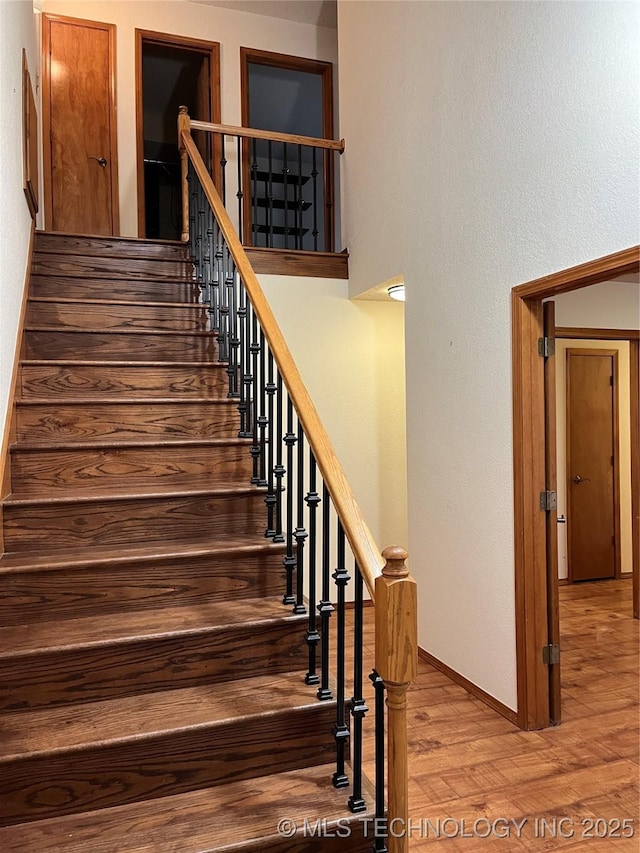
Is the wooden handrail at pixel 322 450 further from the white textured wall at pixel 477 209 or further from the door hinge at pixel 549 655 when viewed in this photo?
the door hinge at pixel 549 655

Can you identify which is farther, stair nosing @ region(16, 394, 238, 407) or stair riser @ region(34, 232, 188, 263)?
stair riser @ region(34, 232, 188, 263)

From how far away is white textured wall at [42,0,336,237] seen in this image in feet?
17.5

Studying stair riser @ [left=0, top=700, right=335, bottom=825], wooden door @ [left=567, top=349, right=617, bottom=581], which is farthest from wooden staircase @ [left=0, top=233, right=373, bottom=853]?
wooden door @ [left=567, top=349, right=617, bottom=581]

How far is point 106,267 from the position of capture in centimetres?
388

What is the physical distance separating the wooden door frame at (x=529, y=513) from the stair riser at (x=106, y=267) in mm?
2212

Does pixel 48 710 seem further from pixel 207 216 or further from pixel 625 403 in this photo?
pixel 625 403

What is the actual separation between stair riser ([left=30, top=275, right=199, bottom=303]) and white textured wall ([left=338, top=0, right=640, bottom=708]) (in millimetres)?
1297

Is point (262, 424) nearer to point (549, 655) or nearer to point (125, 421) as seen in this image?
point (125, 421)

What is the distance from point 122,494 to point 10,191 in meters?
1.43

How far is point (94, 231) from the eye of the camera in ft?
17.7

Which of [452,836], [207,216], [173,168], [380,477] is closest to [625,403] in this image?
[380,477]

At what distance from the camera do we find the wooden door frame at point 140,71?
17.8 feet

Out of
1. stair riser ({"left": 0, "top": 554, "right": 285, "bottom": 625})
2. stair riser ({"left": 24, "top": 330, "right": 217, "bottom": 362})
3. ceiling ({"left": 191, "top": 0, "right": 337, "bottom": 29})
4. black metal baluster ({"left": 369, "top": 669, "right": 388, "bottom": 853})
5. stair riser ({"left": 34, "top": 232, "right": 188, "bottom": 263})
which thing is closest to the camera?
black metal baluster ({"left": 369, "top": 669, "right": 388, "bottom": 853})

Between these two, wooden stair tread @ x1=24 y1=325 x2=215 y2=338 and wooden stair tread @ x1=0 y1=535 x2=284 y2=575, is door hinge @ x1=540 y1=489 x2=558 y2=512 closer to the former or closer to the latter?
wooden stair tread @ x1=0 y1=535 x2=284 y2=575
